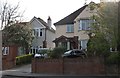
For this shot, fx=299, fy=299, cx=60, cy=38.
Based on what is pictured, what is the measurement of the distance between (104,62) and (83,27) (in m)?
20.8

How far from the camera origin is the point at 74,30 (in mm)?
52906

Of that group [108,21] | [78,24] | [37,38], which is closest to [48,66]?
[108,21]

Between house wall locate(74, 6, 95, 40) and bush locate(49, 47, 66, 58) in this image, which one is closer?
bush locate(49, 47, 66, 58)

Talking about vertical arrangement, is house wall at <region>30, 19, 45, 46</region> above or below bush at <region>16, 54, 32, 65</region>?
above

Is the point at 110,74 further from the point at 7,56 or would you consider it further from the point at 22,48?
the point at 22,48

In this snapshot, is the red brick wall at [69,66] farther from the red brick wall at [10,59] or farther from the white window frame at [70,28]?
the white window frame at [70,28]

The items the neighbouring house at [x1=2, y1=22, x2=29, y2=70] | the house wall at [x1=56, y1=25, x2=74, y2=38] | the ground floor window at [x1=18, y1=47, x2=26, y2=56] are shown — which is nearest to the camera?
the neighbouring house at [x1=2, y1=22, x2=29, y2=70]

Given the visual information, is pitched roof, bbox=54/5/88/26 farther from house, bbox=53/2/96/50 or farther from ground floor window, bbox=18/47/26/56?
ground floor window, bbox=18/47/26/56

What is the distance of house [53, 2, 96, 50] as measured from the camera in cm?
A: 5081

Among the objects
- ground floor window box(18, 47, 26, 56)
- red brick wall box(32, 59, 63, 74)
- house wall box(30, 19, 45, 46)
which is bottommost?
red brick wall box(32, 59, 63, 74)

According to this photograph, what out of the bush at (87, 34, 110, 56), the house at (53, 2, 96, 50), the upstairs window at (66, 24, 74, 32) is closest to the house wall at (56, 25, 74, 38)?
the house at (53, 2, 96, 50)

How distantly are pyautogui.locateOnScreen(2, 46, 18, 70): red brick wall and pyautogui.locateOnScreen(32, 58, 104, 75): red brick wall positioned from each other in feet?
34.0

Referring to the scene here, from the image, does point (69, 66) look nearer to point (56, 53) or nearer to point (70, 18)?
point (56, 53)

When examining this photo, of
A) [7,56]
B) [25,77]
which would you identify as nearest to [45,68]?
[25,77]
